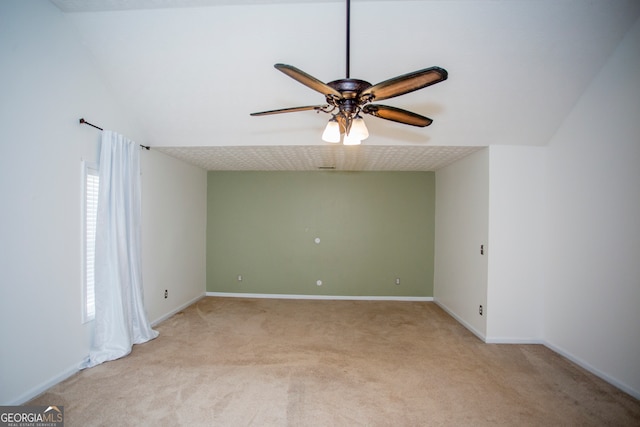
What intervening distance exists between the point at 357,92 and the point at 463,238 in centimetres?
323

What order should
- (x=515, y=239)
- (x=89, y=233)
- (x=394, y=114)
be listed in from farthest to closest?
1. (x=515, y=239)
2. (x=89, y=233)
3. (x=394, y=114)

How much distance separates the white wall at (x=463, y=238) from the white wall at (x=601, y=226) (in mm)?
688

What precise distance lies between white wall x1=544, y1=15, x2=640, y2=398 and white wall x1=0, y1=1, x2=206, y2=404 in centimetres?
466

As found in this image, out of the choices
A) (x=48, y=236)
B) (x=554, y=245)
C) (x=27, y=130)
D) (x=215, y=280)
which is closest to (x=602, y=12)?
(x=554, y=245)

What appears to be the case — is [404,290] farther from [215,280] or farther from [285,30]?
[285,30]

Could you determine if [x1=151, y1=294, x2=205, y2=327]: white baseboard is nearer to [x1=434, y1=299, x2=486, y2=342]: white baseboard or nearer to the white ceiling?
the white ceiling

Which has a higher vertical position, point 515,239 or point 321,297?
point 515,239

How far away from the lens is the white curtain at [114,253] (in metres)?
2.85

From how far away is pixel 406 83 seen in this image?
4.91 feet

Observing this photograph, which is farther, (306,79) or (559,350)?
(559,350)

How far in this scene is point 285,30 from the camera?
2449 millimetres

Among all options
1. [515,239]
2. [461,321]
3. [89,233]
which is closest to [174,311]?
[89,233]

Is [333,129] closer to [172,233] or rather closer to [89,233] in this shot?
[89,233]

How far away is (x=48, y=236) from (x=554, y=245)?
4.90 meters
